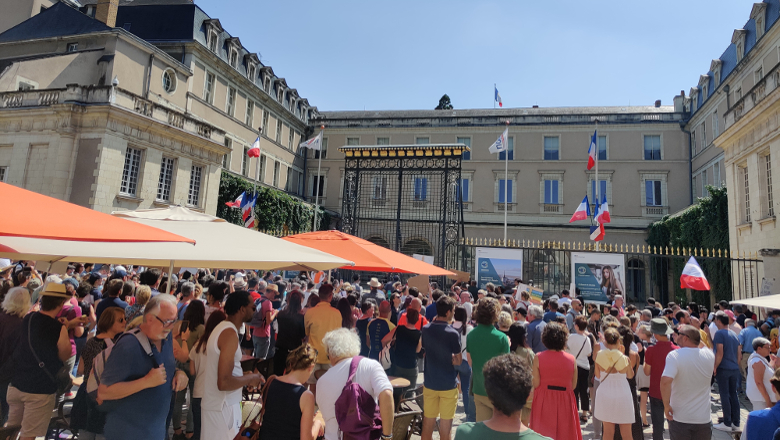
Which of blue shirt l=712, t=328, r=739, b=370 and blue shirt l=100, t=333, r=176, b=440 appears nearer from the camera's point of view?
blue shirt l=100, t=333, r=176, b=440

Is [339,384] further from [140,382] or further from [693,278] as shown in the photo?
[693,278]

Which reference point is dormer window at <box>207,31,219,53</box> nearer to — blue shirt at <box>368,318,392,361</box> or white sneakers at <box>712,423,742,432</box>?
blue shirt at <box>368,318,392,361</box>

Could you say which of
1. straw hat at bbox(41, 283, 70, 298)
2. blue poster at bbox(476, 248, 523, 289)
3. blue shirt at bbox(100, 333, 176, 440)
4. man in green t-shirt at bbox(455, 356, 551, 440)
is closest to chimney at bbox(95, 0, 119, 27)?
blue poster at bbox(476, 248, 523, 289)

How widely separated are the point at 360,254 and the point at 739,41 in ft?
91.6

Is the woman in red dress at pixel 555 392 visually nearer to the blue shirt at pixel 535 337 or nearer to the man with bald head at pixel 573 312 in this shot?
the blue shirt at pixel 535 337

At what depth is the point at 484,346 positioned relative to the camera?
4887mm

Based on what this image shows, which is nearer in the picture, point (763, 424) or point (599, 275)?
point (763, 424)

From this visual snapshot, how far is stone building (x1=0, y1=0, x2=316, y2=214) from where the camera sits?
54.3ft

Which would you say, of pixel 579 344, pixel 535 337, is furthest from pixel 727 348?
pixel 535 337

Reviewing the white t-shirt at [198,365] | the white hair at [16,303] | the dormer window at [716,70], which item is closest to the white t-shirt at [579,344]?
the white t-shirt at [198,365]

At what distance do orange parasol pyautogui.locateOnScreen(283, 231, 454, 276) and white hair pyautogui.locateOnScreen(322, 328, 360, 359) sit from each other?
8.57 ft

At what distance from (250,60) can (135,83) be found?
1029 centimetres

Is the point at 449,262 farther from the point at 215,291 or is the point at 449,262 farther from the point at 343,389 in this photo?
the point at 343,389

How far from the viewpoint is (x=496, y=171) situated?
109 feet
